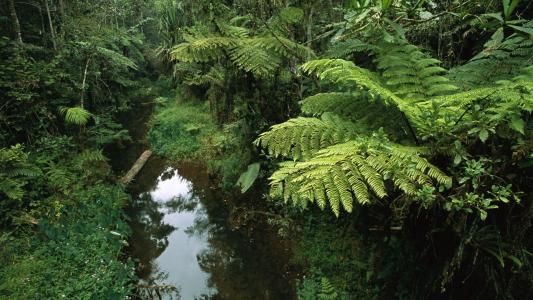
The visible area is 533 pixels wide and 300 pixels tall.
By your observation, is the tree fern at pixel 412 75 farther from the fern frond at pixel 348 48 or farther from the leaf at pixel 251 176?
the leaf at pixel 251 176

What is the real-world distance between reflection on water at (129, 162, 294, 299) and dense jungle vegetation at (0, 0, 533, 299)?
1.06ft

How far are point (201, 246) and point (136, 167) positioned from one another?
3608 millimetres

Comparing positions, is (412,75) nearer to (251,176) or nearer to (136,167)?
(251,176)

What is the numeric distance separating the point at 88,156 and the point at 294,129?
17.6 ft

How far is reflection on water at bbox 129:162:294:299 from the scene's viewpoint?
187 inches

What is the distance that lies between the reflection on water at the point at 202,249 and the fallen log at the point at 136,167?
0.26m

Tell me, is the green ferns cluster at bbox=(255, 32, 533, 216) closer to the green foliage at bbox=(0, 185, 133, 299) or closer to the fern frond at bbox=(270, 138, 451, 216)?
the fern frond at bbox=(270, 138, 451, 216)

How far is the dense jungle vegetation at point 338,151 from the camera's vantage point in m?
2.41

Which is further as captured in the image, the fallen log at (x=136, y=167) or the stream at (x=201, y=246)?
the fallen log at (x=136, y=167)

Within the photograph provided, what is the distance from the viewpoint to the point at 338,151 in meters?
2.44

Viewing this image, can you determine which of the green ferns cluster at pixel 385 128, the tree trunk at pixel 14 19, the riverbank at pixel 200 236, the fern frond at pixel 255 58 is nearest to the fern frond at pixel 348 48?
the green ferns cluster at pixel 385 128

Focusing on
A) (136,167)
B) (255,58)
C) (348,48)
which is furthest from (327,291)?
(136,167)

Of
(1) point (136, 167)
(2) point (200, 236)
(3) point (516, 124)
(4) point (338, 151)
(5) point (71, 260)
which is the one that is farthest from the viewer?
(1) point (136, 167)

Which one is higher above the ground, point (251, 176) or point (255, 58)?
point (255, 58)
